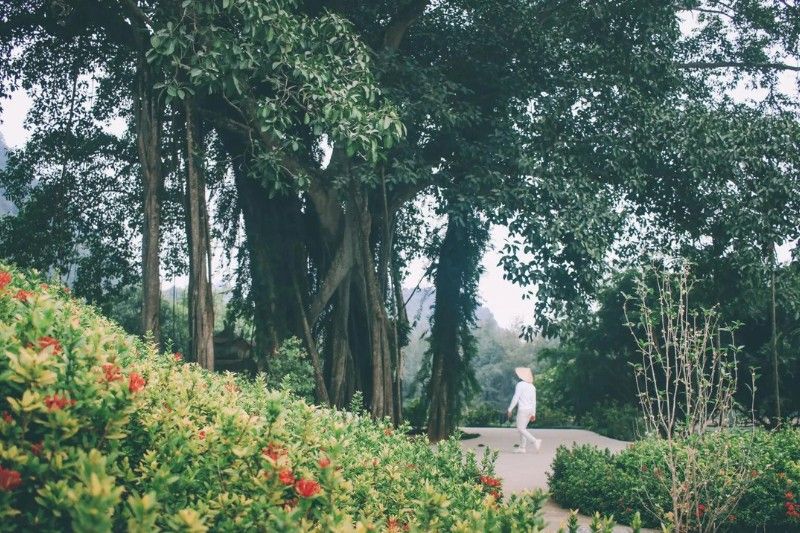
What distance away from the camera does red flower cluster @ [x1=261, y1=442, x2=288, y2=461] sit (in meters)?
1.90

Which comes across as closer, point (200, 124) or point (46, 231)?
point (200, 124)

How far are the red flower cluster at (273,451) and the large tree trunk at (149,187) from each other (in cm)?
577

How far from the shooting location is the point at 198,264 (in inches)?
307

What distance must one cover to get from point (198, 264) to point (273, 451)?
6.19m

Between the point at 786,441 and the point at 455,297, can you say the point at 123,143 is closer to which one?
the point at 455,297

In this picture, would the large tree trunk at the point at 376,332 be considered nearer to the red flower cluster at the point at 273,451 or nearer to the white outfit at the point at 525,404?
the white outfit at the point at 525,404

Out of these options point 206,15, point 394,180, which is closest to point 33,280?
point 206,15

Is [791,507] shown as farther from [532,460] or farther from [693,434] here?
[532,460]

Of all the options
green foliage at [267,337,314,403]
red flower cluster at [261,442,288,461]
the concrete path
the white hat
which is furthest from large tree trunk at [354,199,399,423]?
red flower cluster at [261,442,288,461]

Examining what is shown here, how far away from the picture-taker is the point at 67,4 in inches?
326

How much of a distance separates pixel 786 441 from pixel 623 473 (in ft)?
5.54

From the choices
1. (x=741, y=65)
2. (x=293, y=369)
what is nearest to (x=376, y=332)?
(x=293, y=369)

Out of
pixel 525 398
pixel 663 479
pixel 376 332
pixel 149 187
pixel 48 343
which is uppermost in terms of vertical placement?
pixel 149 187

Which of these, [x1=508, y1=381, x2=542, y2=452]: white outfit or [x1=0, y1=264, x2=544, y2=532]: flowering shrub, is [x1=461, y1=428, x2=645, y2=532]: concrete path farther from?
[x1=0, y1=264, x2=544, y2=532]: flowering shrub
